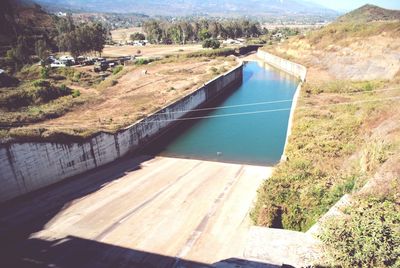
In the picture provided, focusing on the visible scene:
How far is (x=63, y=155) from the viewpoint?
1912 centimetres

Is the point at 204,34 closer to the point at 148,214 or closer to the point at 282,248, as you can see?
the point at 148,214

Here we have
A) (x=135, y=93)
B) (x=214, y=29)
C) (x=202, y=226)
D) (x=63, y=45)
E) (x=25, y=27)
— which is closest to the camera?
(x=202, y=226)

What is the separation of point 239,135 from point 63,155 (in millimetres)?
16184

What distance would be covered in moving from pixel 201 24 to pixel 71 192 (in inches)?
4043

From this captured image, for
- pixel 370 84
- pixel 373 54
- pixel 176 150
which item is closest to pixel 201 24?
pixel 373 54

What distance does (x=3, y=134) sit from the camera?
16500 mm

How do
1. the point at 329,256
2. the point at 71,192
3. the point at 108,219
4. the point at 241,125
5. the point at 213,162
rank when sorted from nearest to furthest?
the point at 329,256 → the point at 108,219 → the point at 71,192 → the point at 213,162 → the point at 241,125

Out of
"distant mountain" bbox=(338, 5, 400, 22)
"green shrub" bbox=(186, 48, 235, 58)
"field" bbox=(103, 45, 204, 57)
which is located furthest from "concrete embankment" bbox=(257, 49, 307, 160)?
"distant mountain" bbox=(338, 5, 400, 22)

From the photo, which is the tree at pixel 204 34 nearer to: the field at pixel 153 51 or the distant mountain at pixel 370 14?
the field at pixel 153 51

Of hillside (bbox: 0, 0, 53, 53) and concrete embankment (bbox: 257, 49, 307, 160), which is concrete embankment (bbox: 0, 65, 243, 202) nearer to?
concrete embankment (bbox: 257, 49, 307, 160)

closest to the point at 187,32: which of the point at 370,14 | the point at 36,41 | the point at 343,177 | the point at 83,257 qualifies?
the point at 36,41

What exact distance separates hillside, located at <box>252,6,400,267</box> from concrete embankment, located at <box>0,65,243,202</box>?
12.0 meters

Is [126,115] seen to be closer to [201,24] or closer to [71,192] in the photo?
[71,192]

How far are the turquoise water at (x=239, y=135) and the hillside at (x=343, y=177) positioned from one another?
3.45 meters
